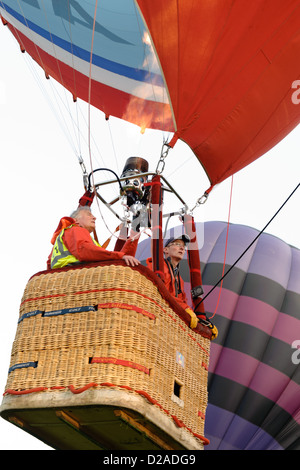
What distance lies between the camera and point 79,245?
340cm

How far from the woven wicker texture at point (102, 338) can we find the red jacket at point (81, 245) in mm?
87

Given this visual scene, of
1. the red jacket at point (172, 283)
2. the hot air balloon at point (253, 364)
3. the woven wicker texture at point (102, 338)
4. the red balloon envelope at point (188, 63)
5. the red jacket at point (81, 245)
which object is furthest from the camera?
the hot air balloon at point (253, 364)

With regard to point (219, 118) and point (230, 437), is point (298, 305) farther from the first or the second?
point (219, 118)

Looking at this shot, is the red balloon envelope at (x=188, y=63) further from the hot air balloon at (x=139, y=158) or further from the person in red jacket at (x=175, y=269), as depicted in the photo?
the person in red jacket at (x=175, y=269)

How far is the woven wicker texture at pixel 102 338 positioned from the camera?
303 cm

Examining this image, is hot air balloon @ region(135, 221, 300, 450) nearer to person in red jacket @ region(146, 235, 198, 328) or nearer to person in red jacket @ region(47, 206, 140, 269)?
person in red jacket @ region(146, 235, 198, 328)

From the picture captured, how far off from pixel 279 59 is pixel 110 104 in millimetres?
1599

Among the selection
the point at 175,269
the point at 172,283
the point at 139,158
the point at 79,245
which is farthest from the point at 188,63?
the point at 79,245

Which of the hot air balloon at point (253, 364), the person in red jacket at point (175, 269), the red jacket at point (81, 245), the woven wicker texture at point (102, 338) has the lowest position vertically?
the woven wicker texture at point (102, 338)

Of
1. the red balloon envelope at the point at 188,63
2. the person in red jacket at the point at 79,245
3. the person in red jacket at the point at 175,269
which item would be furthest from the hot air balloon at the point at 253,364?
the person in red jacket at the point at 79,245

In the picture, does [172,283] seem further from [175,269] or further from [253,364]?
[253,364]

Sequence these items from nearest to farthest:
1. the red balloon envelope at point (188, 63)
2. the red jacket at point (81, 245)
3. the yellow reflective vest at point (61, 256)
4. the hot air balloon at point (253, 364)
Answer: the red jacket at point (81, 245) → the yellow reflective vest at point (61, 256) → the red balloon envelope at point (188, 63) → the hot air balloon at point (253, 364)

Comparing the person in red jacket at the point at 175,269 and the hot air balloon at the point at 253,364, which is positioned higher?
the hot air balloon at the point at 253,364

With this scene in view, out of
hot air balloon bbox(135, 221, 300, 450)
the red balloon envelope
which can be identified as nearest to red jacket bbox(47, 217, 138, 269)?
the red balloon envelope
